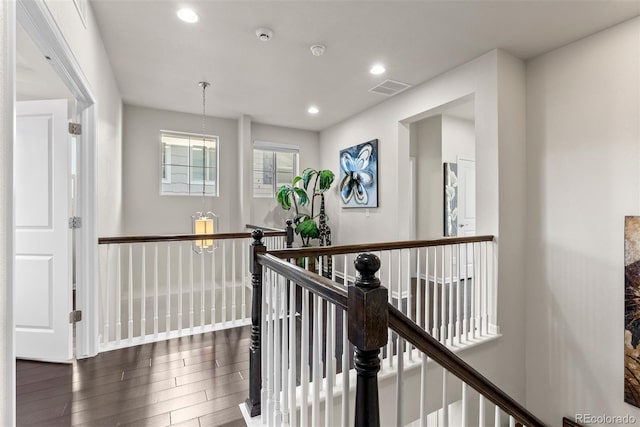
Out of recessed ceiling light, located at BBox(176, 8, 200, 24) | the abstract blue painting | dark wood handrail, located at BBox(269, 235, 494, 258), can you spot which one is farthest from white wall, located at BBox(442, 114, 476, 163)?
recessed ceiling light, located at BBox(176, 8, 200, 24)

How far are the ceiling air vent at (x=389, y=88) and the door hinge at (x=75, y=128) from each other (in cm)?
324

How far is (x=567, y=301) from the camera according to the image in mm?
2934

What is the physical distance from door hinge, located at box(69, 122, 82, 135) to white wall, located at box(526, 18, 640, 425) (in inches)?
169

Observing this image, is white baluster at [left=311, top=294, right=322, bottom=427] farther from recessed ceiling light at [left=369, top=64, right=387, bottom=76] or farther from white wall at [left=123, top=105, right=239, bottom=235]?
white wall at [left=123, top=105, right=239, bottom=235]

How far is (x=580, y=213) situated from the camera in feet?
9.36

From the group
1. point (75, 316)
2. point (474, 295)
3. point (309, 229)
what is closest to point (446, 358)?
point (474, 295)

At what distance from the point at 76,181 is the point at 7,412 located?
71.7 inches

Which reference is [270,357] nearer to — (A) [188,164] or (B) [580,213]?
(B) [580,213]

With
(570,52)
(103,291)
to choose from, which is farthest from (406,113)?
(103,291)

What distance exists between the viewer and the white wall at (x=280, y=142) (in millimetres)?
5629

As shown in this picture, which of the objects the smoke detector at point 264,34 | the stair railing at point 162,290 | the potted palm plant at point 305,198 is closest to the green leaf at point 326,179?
the potted palm plant at point 305,198

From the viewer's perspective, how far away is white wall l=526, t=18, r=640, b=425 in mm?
2602

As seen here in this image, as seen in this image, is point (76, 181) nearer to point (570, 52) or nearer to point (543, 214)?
point (543, 214)

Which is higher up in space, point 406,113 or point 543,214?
point 406,113
